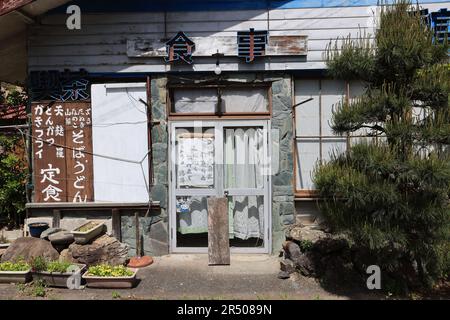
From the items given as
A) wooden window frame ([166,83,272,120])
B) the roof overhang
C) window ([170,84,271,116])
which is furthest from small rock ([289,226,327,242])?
the roof overhang

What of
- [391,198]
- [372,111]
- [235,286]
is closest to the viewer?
[391,198]

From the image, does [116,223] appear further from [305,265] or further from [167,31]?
[167,31]

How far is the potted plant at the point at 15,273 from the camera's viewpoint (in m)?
5.68

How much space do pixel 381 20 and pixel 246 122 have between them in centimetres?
276

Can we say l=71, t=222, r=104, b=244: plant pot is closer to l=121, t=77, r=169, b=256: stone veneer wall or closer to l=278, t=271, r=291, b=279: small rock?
l=121, t=77, r=169, b=256: stone veneer wall

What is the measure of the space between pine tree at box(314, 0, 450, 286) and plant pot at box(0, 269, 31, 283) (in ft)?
13.7

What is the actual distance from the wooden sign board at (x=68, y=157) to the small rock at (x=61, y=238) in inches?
31.6

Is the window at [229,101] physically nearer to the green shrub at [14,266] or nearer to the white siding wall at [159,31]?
→ the white siding wall at [159,31]

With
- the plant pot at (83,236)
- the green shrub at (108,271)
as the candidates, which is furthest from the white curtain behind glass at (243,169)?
the plant pot at (83,236)

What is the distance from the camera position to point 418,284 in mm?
5402

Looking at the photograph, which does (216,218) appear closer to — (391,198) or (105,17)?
(391,198)

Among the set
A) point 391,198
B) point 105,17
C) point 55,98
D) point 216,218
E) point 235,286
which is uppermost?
point 105,17
